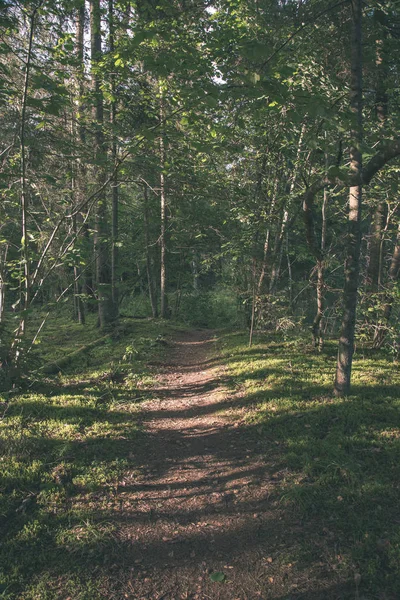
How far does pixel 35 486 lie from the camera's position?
4.29 metres

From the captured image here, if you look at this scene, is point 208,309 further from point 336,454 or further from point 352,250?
point 336,454

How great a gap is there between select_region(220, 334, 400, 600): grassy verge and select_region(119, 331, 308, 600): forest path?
29 cm

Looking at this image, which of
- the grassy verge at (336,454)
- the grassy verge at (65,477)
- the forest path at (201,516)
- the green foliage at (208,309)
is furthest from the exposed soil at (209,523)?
the green foliage at (208,309)

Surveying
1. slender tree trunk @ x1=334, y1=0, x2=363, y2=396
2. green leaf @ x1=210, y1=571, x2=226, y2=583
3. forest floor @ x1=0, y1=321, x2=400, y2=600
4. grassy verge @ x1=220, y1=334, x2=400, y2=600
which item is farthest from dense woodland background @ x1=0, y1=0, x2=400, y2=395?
green leaf @ x1=210, y1=571, x2=226, y2=583

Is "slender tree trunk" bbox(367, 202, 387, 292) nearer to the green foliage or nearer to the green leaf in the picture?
the green leaf

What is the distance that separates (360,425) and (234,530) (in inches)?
103

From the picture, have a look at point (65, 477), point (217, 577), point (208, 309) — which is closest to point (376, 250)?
point (217, 577)

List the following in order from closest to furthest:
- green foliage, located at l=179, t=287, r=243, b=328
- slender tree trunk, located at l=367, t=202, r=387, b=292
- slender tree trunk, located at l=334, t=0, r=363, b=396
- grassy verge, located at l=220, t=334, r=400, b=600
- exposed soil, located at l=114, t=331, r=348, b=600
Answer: exposed soil, located at l=114, t=331, r=348, b=600 < grassy verge, located at l=220, t=334, r=400, b=600 < slender tree trunk, located at l=334, t=0, r=363, b=396 < slender tree trunk, located at l=367, t=202, r=387, b=292 < green foliage, located at l=179, t=287, r=243, b=328

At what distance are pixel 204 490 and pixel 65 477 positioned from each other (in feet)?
5.65

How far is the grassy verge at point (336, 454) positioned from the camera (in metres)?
3.41

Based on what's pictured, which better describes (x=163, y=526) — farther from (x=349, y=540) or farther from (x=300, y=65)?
(x=300, y=65)

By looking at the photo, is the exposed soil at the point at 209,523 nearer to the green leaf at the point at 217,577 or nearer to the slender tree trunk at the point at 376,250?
the green leaf at the point at 217,577

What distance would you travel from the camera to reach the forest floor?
3.25 meters

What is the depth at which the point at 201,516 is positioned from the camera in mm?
4090
